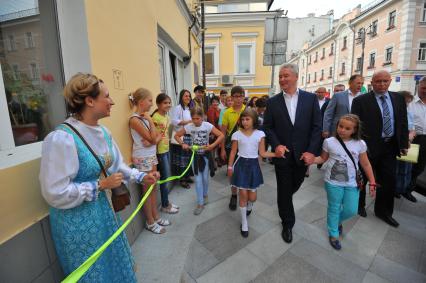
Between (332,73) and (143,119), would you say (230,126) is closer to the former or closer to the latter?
(143,119)

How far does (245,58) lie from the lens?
550 inches

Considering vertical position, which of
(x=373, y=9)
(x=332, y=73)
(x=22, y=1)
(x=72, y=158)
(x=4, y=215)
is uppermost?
(x=373, y=9)

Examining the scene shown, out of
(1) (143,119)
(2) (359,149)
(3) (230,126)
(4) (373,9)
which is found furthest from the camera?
(4) (373,9)

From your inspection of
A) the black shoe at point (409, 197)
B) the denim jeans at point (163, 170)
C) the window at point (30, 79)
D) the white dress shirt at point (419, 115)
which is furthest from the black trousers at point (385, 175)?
the window at point (30, 79)

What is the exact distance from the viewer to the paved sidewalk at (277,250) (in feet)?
7.30

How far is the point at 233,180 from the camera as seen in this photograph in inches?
118

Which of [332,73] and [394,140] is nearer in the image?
[394,140]

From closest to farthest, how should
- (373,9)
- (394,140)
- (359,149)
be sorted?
1. (359,149)
2. (394,140)
3. (373,9)

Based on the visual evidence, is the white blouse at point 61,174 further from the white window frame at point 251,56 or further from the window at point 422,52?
the window at point 422,52

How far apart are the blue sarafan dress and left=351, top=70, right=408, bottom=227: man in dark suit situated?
322 cm

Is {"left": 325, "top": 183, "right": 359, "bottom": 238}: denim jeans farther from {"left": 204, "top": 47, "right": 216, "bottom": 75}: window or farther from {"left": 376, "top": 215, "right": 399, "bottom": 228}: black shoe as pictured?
{"left": 204, "top": 47, "right": 216, "bottom": 75}: window

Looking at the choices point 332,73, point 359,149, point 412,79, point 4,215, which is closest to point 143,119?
point 4,215

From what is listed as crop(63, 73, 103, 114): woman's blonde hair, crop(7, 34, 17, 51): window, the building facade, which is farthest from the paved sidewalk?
the building facade

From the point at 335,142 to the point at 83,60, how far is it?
2.80 metres
